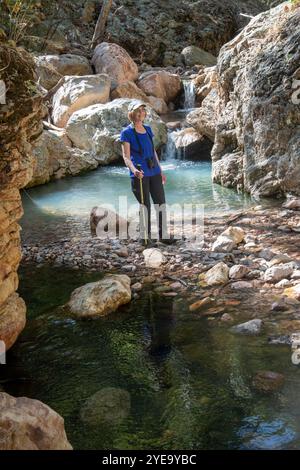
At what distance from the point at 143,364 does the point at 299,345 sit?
131 centimetres

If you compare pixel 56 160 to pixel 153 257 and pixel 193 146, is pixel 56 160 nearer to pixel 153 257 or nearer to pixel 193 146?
pixel 193 146

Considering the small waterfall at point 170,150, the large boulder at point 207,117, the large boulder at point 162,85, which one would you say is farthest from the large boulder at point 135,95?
the large boulder at point 207,117

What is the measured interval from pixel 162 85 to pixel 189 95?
A: 124 cm

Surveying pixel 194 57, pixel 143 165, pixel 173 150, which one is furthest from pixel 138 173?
pixel 194 57

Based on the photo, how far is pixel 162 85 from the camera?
20.1 meters

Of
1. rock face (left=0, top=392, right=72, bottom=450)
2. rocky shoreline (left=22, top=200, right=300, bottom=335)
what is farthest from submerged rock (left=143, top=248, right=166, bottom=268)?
rock face (left=0, top=392, right=72, bottom=450)

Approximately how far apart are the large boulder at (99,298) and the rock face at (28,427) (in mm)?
2203

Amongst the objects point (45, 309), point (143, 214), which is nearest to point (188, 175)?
point (143, 214)

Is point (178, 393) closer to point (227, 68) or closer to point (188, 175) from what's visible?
point (227, 68)

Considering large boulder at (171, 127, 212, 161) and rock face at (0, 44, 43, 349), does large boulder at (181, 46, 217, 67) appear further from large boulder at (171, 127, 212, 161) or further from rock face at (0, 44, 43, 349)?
rock face at (0, 44, 43, 349)

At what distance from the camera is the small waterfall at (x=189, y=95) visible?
19875mm

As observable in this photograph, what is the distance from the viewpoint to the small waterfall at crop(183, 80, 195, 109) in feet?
65.2

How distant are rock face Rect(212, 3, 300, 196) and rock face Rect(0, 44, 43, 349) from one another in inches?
219

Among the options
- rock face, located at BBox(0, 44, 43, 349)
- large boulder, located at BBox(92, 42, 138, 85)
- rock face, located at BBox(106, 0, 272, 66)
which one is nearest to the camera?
rock face, located at BBox(0, 44, 43, 349)
